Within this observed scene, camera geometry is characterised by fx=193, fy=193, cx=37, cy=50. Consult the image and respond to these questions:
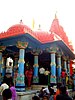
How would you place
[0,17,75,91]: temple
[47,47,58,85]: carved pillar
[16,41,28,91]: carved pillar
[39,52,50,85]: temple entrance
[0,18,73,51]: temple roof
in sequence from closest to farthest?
[16,41,28,91]: carved pillar < [0,17,75,91]: temple < [0,18,73,51]: temple roof < [47,47,58,85]: carved pillar < [39,52,50,85]: temple entrance

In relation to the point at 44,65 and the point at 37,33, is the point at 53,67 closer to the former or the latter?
the point at 37,33

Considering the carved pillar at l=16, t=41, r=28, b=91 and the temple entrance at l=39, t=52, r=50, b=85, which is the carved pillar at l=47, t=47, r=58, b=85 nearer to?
the temple entrance at l=39, t=52, r=50, b=85

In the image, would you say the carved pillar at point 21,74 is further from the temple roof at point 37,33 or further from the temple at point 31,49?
the temple roof at point 37,33

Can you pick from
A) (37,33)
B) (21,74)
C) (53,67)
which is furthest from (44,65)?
(21,74)

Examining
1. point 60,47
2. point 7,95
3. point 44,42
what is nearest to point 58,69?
point 60,47

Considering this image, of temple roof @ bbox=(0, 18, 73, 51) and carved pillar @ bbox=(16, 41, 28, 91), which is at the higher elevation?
temple roof @ bbox=(0, 18, 73, 51)

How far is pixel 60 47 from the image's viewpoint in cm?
1426

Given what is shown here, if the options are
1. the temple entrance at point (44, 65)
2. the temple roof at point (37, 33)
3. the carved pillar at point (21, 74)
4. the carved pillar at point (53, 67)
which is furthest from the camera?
the temple entrance at point (44, 65)

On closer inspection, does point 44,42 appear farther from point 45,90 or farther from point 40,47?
point 45,90

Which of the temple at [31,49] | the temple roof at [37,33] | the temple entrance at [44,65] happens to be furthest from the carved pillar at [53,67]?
the temple entrance at [44,65]

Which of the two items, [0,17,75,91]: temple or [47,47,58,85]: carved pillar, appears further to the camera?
[47,47,58,85]: carved pillar

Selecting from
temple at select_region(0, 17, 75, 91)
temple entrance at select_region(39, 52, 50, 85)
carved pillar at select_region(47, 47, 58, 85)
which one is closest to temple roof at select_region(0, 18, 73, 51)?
temple at select_region(0, 17, 75, 91)

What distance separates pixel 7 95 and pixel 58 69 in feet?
35.8

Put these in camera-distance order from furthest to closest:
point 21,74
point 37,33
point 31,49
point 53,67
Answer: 1. point 37,33
2. point 31,49
3. point 53,67
4. point 21,74
